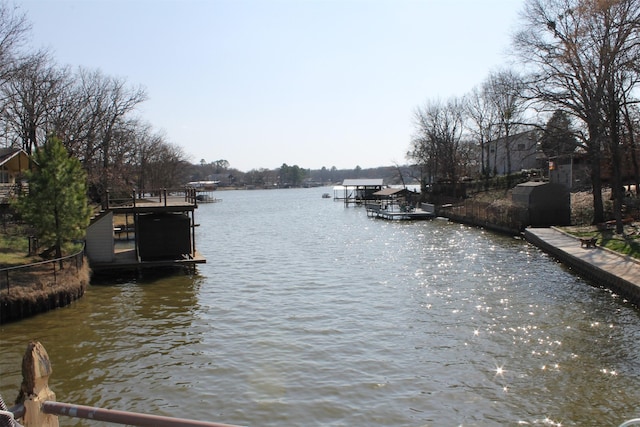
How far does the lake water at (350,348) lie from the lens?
11.1 m

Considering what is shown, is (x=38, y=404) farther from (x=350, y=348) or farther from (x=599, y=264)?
(x=599, y=264)

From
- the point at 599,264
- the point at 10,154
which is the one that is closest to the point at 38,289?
the point at 599,264

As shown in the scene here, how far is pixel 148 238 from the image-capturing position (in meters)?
26.3

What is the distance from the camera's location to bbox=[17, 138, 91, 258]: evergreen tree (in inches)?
845

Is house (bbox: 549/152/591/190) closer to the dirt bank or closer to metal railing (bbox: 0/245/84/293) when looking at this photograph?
metal railing (bbox: 0/245/84/293)

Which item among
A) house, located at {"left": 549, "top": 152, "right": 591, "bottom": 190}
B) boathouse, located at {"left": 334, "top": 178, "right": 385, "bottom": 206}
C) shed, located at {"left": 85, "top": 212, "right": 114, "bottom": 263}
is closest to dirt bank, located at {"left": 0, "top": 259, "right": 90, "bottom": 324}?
shed, located at {"left": 85, "top": 212, "right": 114, "bottom": 263}

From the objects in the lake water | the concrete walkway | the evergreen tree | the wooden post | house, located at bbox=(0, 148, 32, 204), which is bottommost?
the lake water

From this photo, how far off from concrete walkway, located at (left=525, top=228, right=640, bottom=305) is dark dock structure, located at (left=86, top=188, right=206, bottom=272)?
17066 mm

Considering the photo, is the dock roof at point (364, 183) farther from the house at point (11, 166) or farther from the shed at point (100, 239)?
the shed at point (100, 239)

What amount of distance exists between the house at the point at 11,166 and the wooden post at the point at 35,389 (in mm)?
36162

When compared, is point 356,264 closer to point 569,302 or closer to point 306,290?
point 306,290

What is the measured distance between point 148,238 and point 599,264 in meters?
20.2

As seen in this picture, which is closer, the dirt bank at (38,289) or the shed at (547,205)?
the dirt bank at (38,289)

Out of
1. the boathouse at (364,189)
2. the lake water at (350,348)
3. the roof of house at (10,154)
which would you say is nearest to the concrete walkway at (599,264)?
the lake water at (350,348)
